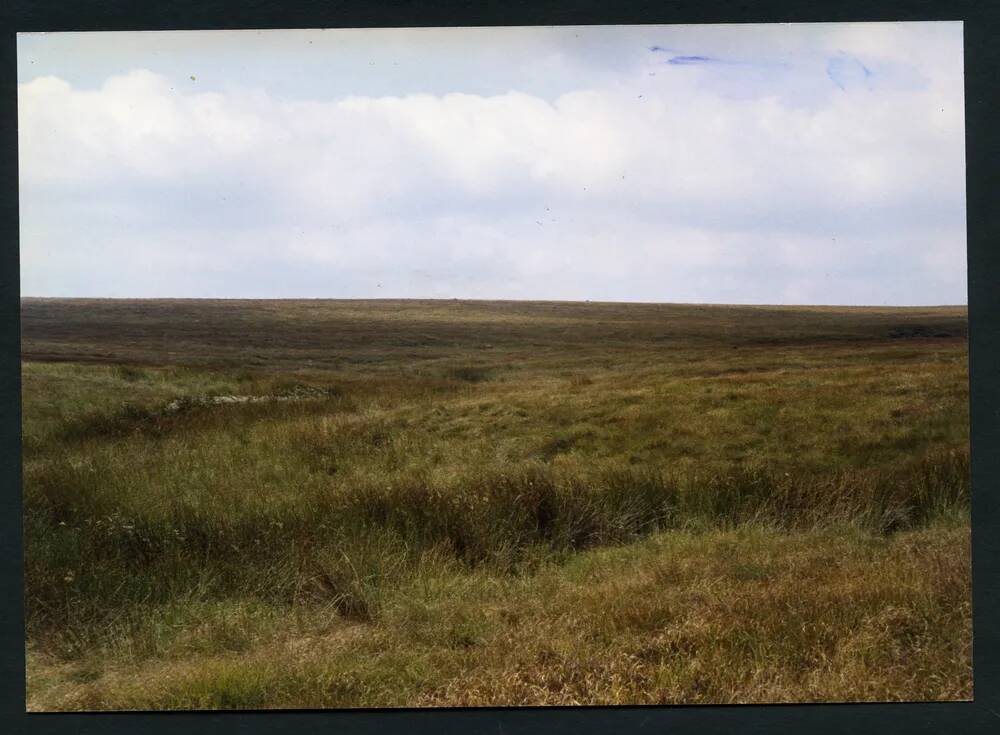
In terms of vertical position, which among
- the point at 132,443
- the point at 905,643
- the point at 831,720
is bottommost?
the point at 831,720

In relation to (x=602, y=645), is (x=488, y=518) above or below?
above

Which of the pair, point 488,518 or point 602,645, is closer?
point 602,645

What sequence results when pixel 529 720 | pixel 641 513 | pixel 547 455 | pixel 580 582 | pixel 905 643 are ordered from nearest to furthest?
pixel 529 720 < pixel 905 643 < pixel 580 582 < pixel 641 513 < pixel 547 455

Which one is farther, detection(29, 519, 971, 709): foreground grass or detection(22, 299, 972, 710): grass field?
detection(22, 299, 972, 710): grass field

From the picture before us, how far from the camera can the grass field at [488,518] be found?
5012 millimetres

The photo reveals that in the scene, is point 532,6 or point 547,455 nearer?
point 532,6

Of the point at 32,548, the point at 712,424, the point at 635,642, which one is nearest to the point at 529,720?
the point at 635,642

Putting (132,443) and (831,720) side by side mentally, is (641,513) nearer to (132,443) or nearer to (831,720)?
(831,720)

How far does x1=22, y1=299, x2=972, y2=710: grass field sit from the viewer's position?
5012 millimetres

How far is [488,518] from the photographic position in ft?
22.3

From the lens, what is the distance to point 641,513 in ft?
23.1

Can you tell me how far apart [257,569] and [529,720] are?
2.45 meters

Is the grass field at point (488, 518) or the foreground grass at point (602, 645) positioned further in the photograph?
the grass field at point (488, 518)

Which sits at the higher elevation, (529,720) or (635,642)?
(635,642)
